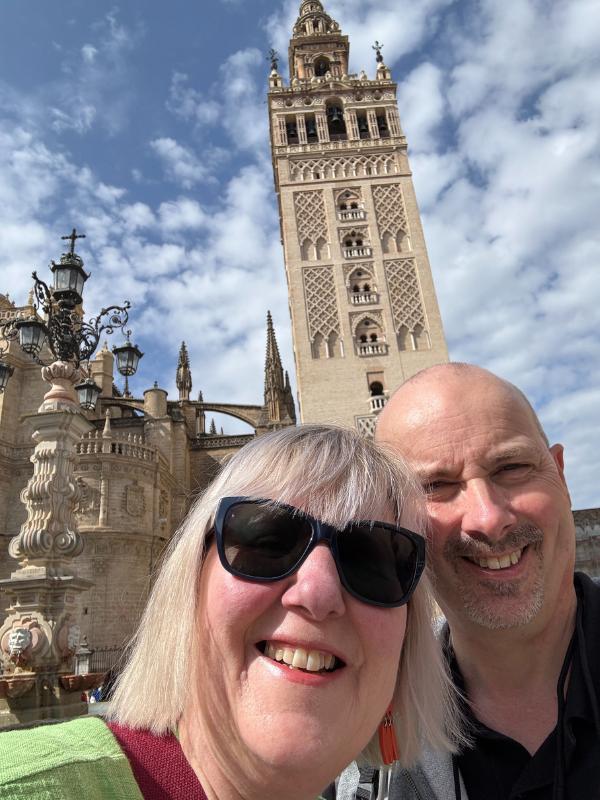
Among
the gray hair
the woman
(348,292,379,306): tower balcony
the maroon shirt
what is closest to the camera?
the maroon shirt

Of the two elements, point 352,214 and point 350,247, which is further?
point 352,214

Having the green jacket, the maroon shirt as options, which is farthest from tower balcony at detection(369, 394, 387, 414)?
the green jacket

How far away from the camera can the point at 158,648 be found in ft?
3.95

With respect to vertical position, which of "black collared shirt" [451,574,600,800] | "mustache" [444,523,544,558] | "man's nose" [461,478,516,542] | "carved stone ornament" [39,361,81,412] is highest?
"carved stone ornament" [39,361,81,412]

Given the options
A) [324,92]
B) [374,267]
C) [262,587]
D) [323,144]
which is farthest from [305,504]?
[324,92]

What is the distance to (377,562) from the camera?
124 centimetres

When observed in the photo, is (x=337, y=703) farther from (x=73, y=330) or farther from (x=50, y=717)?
(x=73, y=330)

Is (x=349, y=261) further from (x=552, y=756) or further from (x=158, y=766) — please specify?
(x=158, y=766)

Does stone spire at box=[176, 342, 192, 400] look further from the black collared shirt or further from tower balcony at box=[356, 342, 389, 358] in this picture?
the black collared shirt

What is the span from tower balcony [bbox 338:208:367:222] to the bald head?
21778mm

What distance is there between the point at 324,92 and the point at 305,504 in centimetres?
2852

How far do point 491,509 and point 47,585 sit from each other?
21.0 ft

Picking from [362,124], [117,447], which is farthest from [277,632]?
[362,124]

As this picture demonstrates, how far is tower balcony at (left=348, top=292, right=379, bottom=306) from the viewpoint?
21.1m
